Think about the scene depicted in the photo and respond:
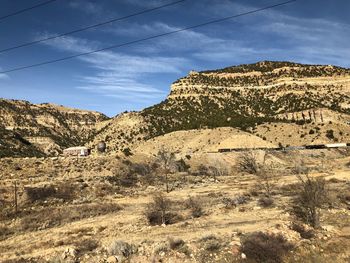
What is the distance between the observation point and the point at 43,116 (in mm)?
185500

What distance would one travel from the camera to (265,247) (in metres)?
17.2

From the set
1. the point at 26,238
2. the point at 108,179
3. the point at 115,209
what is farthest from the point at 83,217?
the point at 108,179

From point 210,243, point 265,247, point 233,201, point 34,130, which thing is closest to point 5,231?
point 210,243

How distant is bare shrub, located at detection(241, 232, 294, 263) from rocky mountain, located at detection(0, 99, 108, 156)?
11250cm

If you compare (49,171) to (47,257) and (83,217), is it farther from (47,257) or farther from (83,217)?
(47,257)

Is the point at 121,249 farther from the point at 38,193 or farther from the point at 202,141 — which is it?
the point at 202,141

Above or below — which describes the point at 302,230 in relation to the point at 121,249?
below

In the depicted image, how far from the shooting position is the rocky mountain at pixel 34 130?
13875 cm

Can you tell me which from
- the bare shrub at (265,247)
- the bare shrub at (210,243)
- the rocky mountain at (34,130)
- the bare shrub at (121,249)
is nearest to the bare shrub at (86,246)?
the bare shrub at (121,249)

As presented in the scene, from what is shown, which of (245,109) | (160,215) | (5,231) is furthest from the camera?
(245,109)

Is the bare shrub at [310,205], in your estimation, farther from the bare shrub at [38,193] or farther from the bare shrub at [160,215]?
the bare shrub at [38,193]

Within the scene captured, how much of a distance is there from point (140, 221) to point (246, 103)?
108 metres

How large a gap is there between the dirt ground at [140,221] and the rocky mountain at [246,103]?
5939 cm

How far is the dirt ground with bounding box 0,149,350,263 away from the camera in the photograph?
1793 cm
